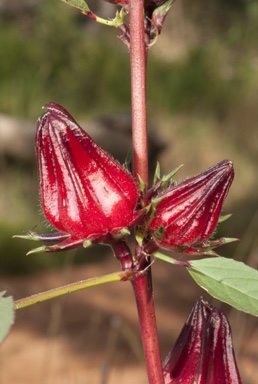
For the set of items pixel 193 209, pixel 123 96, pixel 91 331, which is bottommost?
pixel 91 331

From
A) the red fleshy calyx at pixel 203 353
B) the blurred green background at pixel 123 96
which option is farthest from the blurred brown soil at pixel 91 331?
the red fleshy calyx at pixel 203 353

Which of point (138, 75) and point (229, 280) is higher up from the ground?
point (138, 75)

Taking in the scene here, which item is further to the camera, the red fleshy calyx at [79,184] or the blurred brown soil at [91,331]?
the blurred brown soil at [91,331]

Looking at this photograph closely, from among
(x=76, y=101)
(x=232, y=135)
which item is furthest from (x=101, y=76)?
(x=232, y=135)

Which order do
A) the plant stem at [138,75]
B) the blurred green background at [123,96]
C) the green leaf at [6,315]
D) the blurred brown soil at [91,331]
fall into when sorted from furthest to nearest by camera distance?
the blurred green background at [123,96]
the blurred brown soil at [91,331]
the plant stem at [138,75]
the green leaf at [6,315]

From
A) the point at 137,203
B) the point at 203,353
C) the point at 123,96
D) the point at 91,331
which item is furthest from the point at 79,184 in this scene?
the point at 123,96

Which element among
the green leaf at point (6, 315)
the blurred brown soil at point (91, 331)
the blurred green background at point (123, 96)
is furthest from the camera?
the blurred green background at point (123, 96)

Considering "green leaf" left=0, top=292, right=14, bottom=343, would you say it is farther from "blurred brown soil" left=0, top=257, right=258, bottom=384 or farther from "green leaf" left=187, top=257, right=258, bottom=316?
"blurred brown soil" left=0, top=257, right=258, bottom=384

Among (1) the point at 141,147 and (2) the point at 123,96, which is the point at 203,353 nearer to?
(1) the point at 141,147

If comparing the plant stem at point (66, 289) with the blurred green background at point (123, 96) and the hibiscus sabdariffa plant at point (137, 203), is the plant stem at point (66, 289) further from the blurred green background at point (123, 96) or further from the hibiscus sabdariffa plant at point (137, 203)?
the blurred green background at point (123, 96)
